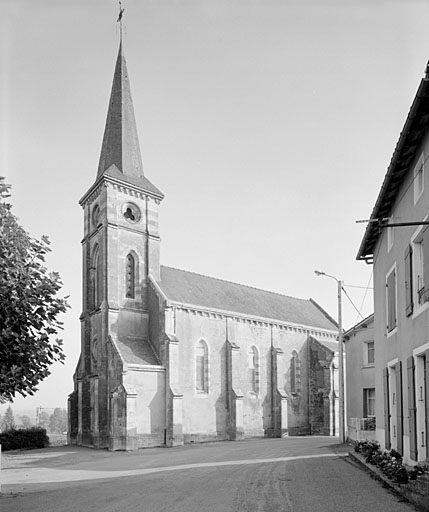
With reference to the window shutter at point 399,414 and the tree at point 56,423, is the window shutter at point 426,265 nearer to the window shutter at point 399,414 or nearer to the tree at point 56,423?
the window shutter at point 399,414

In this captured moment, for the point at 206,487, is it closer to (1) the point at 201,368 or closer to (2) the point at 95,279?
(1) the point at 201,368

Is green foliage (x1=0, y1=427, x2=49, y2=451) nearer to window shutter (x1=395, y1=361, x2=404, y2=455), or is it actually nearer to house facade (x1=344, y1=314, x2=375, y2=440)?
house facade (x1=344, y1=314, x2=375, y2=440)

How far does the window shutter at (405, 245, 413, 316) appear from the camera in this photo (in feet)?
46.8

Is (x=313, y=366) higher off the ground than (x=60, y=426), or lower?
higher

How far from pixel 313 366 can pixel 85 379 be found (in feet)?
57.4

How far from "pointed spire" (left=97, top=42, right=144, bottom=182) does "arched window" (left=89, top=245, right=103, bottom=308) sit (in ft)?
16.8

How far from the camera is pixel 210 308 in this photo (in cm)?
3884

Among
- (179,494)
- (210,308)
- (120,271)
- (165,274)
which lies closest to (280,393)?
(210,308)

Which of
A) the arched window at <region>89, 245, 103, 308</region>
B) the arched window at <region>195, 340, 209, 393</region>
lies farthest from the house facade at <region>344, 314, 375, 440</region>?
the arched window at <region>89, 245, 103, 308</region>

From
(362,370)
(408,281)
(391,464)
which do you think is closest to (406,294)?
(408,281)

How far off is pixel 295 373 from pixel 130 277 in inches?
610

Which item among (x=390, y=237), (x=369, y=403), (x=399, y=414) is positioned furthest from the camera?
(x=369, y=403)

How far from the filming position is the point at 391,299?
56.1 feet

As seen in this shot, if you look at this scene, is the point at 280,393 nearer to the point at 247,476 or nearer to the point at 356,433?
the point at 356,433
